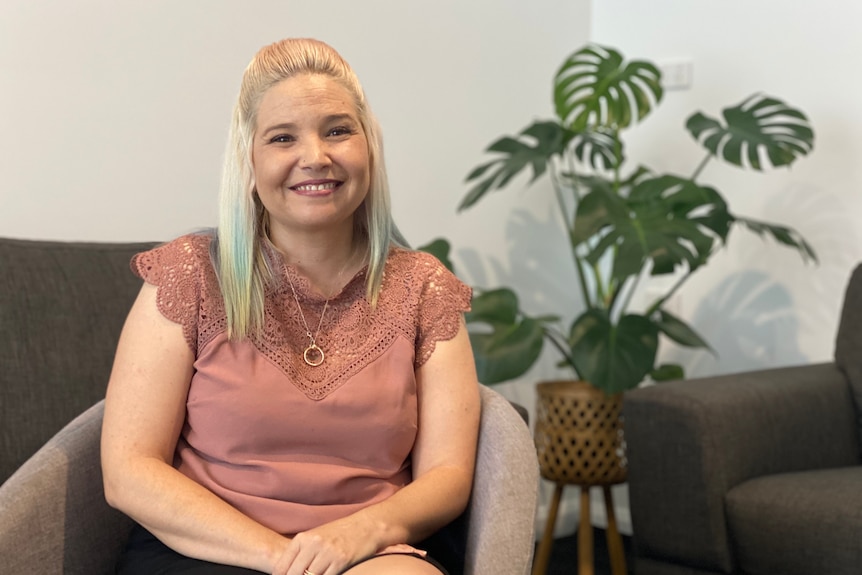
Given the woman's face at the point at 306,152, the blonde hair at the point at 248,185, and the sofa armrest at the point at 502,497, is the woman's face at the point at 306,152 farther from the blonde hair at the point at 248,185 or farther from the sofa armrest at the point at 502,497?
the sofa armrest at the point at 502,497

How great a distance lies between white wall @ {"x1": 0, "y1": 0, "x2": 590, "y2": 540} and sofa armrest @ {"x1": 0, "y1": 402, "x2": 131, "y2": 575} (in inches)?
30.9

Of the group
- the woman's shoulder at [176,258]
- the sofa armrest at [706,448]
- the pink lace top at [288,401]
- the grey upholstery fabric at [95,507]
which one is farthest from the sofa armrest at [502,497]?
the sofa armrest at [706,448]

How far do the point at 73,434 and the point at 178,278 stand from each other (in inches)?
11.1

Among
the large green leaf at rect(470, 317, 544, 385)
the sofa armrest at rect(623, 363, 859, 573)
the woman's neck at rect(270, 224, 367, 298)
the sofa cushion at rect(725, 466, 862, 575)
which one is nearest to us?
the woman's neck at rect(270, 224, 367, 298)

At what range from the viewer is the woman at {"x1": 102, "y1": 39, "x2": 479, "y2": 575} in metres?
1.46

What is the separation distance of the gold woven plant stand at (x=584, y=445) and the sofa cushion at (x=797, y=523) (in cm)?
59

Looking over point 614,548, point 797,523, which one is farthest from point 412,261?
point 614,548

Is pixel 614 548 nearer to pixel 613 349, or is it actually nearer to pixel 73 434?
pixel 613 349

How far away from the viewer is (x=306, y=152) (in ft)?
5.06

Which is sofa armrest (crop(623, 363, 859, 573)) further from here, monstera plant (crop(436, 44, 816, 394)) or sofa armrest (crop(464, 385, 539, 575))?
sofa armrest (crop(464, 385, 539, 575))

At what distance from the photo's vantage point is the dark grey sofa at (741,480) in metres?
2.04

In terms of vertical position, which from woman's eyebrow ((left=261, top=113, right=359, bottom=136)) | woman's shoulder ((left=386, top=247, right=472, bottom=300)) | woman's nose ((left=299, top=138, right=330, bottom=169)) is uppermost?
woman's eyebrow ((left=261, top=113, right=359, bottom=136))

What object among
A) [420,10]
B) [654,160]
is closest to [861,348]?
[654,160]

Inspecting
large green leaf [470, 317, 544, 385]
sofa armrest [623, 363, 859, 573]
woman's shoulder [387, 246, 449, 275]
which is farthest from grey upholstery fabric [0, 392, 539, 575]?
large green leaf [470, 317, 544, 385]
